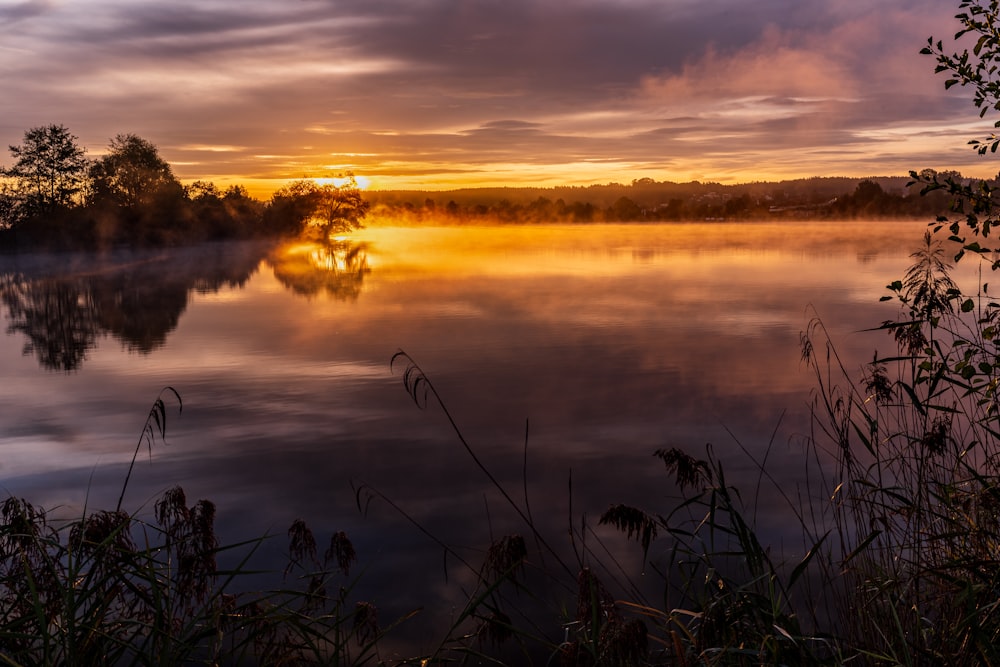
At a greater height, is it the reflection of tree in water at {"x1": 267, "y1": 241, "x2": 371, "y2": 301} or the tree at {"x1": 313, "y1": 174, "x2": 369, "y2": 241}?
the tree at {"x1": 313, "y1": 174, "x2": 369, "y2": 241}

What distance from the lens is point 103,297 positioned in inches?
1800

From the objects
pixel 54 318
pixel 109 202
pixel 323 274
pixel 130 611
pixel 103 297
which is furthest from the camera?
pixel 109 202

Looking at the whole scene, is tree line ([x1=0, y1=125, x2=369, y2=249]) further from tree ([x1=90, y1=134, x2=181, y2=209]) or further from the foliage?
the foliage

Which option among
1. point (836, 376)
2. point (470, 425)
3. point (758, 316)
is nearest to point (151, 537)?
point (470, 425)

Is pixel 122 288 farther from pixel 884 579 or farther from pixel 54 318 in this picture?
pixel 884 579

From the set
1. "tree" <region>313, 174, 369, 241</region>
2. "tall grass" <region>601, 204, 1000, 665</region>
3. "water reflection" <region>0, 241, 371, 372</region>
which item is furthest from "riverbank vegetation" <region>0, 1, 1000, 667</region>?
"tree" <region>313, 174, 369, 241</region>

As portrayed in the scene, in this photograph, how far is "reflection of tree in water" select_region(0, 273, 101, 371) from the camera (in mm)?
26984

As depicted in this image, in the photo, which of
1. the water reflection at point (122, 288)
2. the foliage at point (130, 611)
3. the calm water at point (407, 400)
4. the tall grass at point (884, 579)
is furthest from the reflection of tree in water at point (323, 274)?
the tall grass at point (884, 579)

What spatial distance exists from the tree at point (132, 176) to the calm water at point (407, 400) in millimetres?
49405

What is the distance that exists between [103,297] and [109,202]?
4537 centimetres

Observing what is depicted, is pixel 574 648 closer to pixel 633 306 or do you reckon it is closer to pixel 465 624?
pixel 465 624

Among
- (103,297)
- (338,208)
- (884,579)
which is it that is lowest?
(103,297)

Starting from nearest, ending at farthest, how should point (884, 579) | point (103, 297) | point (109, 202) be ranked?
point (884, 579) < point (103, 297) < point (109, 202)

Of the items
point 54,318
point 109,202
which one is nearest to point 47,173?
point 109,202
